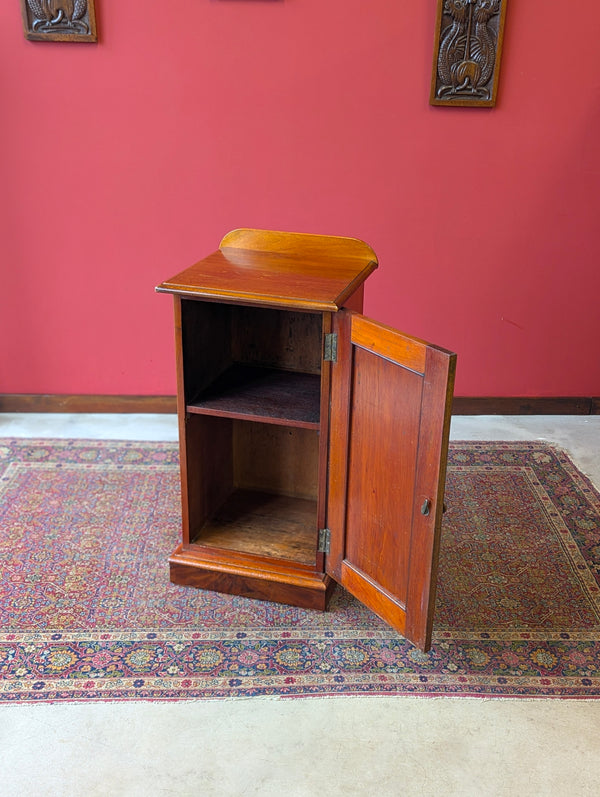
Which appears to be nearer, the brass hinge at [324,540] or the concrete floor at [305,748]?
the concrete floor at [305,748]

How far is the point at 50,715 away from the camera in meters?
2.24

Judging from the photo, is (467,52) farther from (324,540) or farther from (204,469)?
(324,540)

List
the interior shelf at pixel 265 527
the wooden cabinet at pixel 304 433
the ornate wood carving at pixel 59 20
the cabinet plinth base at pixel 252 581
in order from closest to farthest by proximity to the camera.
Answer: the wooden cabinet at pixel 304 433 → the cabinet plinth base at pixel 252 581 → the interior shelf at pixel 265 527 → the ornate wood carving at pixel 59 20

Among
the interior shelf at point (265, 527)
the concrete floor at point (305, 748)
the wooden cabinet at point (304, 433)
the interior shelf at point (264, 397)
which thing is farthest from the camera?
the interior shelf at point (265, 527)

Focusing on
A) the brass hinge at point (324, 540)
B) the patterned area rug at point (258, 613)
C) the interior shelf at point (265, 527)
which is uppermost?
the brass hinge at point (324, 540)

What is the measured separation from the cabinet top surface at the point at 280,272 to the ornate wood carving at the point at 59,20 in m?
1.41

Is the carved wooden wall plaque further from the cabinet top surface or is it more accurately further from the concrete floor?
the concrete floor

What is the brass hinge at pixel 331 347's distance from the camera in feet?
7.77

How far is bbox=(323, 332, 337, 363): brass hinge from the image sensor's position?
237 cm

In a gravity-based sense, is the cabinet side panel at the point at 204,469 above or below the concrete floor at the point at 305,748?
above

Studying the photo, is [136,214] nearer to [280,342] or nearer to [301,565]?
[280,342]

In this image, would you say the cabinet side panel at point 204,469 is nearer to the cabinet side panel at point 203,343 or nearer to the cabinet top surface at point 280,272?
the cabinet side panel at point 203,343

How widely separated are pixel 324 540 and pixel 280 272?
88cm

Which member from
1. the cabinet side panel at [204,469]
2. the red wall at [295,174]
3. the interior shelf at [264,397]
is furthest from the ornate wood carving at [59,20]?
the cabinet side panel at [204,469]
